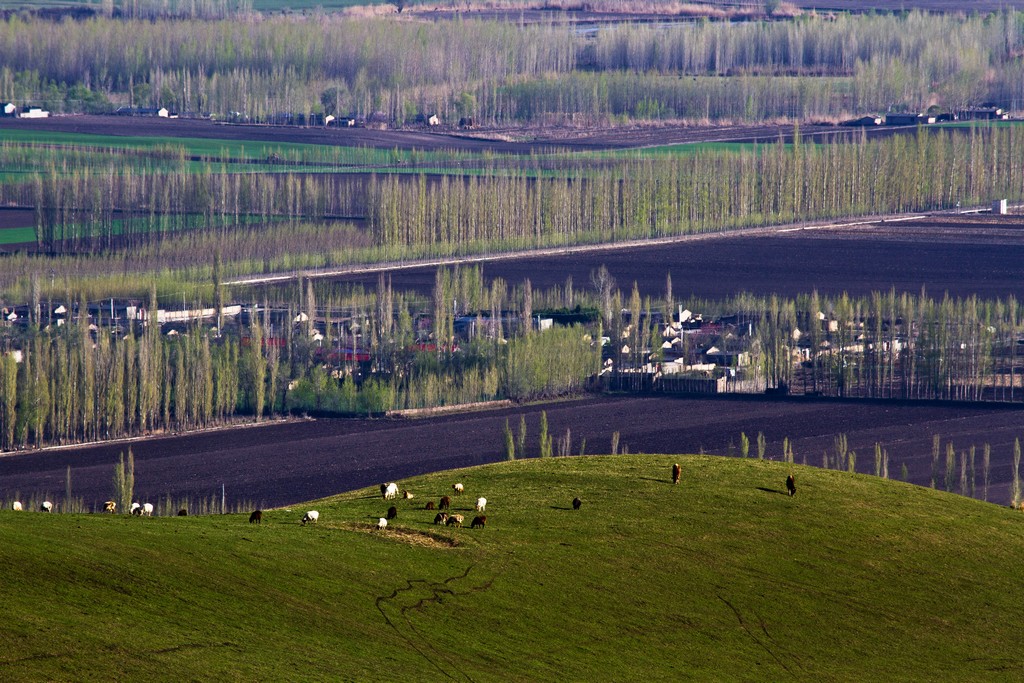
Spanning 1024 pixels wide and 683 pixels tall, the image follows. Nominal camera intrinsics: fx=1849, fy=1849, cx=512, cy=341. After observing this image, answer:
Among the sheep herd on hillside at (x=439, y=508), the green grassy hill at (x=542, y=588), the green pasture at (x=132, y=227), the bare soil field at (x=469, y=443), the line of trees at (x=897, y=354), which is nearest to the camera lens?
the green grassy hill at (x=542, y=588)

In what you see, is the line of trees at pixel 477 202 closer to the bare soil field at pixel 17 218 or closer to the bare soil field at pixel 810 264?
the bare soil field at pixel 17 218

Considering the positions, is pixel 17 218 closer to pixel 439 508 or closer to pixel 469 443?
pixel 469 443

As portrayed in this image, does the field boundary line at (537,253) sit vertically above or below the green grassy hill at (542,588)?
above

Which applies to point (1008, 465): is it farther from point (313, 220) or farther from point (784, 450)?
point (313, 220)

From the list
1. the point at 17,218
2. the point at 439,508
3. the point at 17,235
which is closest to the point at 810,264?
the point at 17,235

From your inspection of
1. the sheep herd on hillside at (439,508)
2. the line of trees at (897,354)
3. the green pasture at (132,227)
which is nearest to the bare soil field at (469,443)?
the line of trees at (897,354)

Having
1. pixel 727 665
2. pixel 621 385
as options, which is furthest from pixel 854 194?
pixel 727 665

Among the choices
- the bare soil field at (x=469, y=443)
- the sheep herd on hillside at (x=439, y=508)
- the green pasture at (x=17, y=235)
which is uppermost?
the green pasture at (x=17, y=235)
